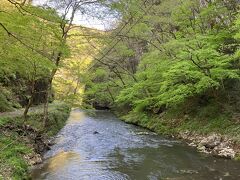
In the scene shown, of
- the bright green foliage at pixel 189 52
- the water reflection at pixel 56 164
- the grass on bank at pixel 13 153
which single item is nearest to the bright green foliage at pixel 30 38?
the bright green foliage at pixel 189 52

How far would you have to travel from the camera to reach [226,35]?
57.5ft

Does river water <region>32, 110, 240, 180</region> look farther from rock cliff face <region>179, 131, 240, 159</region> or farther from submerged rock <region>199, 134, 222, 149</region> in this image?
submerged rock <region>199, 134, 222, 149</region>

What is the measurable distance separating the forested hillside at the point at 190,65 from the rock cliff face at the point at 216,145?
1.78 ft

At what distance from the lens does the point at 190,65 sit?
53.5 ft

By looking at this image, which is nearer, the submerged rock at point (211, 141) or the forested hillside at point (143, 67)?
the forested hillside at point (143, 67)

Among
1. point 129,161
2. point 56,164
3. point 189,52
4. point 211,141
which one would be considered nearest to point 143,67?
point 189,52

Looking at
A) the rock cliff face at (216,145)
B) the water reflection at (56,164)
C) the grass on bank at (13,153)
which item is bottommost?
the water reflection at (56,164)

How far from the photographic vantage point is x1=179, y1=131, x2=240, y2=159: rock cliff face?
44.2 ft

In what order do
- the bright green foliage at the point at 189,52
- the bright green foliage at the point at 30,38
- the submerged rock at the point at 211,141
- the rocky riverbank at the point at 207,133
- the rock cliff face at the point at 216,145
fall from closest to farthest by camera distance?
1. the bright green foliage at the point at 30,38
2. the rock cliff face at the point at 216,145
3. the rocky riverbank at the point at 207,133
4. the submerged rock at the point at 211,141
5. the bright green foliage at the point at 189,52

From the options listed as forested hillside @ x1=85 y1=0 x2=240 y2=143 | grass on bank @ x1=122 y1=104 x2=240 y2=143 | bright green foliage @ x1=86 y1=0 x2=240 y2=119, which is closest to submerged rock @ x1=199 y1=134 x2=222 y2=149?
grass on bank @ x1=122 y1=104 x2=240 y2=143

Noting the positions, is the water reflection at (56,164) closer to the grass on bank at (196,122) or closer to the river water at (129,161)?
the river water at (129,161)

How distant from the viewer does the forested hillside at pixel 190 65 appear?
1585cm

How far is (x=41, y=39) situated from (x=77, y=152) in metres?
6.15

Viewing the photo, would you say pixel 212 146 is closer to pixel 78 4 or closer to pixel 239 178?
pixel 239 178
